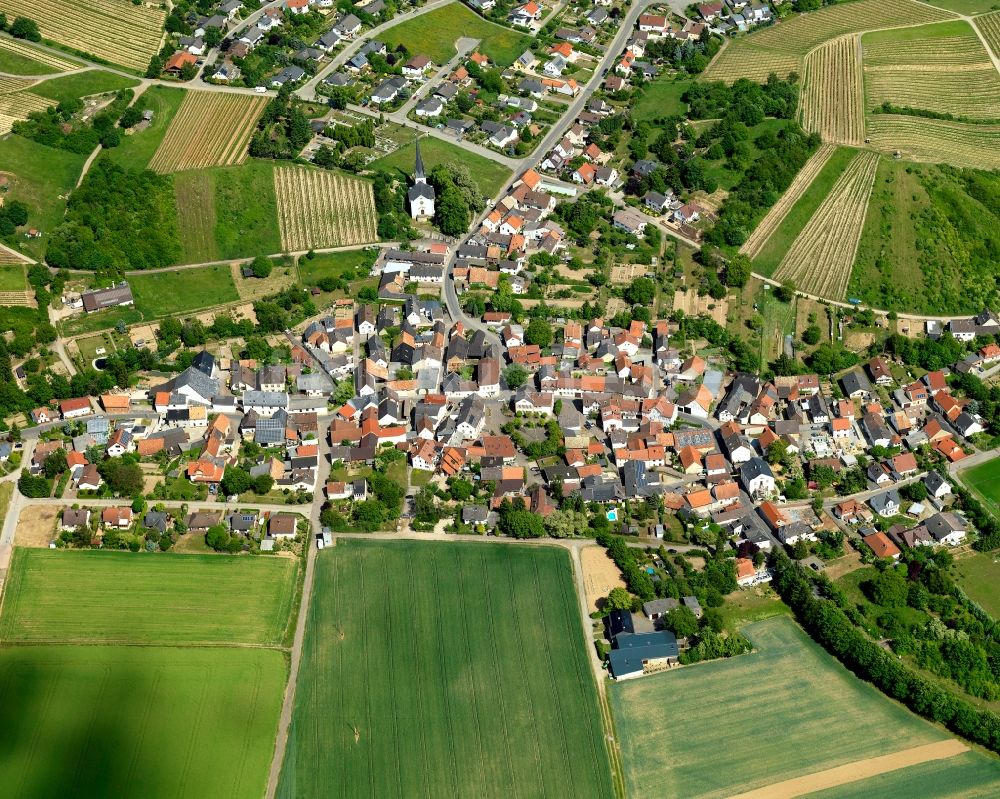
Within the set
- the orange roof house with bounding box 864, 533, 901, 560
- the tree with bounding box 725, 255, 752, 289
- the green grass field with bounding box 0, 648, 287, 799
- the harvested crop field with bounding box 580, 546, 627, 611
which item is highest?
the tree with bounding box 725, 255, 752, 289

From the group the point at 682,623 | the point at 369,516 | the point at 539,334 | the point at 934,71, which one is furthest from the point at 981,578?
the point at 934,71

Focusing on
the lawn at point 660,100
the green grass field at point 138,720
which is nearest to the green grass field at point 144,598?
the green grass field at point 138,720

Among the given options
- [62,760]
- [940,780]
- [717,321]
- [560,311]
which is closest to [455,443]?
[560,311]

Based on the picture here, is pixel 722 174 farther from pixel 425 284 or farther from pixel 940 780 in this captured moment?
pixel 940 780

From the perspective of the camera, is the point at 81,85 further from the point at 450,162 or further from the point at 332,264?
the point at 450,162

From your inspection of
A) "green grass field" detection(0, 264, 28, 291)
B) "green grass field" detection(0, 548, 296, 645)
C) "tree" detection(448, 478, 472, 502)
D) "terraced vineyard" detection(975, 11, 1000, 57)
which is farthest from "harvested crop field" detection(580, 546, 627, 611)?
"terraced vineyard" detection(975, 11, 1000, 57)

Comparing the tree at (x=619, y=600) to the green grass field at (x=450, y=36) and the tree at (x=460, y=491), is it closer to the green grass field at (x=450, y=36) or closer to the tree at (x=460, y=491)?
the tree at (x=460, y=491)

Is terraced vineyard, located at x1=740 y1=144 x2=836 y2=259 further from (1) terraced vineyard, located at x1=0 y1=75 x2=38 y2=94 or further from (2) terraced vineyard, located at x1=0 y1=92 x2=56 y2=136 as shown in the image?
(1) terraced vineyard, located at x1=0 y1=75 x2=38 y2=94
